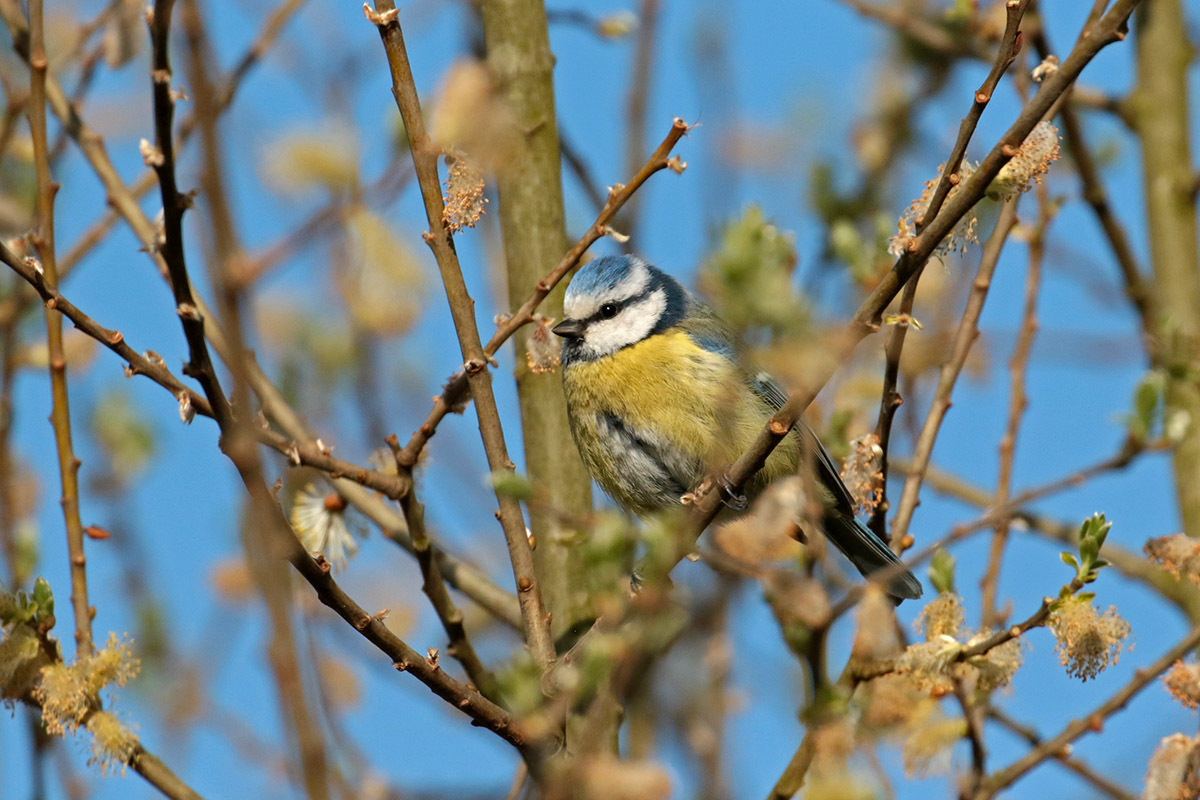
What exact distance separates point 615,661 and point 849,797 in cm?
48

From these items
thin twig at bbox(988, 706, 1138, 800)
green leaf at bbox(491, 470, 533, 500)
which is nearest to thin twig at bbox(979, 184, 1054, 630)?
thin twig at bbox(988, 706, 1138, 800)

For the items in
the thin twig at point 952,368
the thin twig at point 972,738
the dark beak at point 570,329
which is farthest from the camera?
the dark beak at point 570,329

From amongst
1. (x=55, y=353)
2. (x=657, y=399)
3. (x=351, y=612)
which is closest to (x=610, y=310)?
(x=657, y=399)

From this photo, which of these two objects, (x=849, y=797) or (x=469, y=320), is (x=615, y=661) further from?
(x=469, y=320)

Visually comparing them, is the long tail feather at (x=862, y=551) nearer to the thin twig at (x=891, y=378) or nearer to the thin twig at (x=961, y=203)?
the thin twig at (x=891, y=378)

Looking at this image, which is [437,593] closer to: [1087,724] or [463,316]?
[463,316]

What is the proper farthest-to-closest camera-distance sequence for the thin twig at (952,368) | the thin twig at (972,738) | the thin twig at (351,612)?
the thin twig at (952,368)
the thin twig at (972,738)
the thin twig at (351,612)

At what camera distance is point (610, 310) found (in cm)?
340

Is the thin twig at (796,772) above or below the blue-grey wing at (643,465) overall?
below

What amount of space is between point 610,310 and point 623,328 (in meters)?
0.08

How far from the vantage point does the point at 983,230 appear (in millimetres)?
2219

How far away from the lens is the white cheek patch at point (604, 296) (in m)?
3.38

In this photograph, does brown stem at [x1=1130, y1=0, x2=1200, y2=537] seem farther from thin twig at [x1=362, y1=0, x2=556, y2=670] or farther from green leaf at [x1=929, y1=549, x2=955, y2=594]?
thin twig at [x1=362, y1=0, x2=556, y2=670]

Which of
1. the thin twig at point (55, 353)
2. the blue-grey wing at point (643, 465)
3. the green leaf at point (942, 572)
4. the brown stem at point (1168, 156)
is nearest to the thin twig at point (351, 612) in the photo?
the thin twig at point (55, 353)
